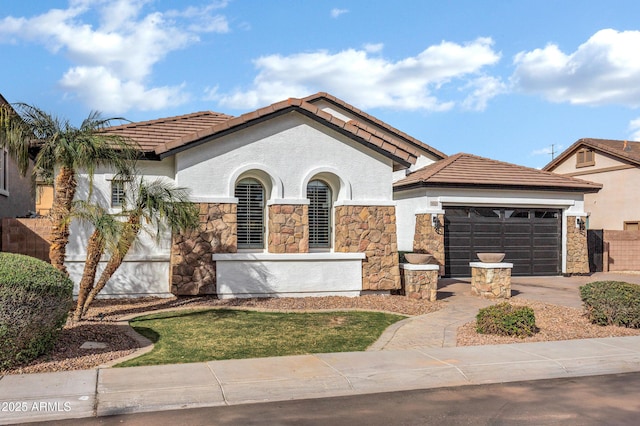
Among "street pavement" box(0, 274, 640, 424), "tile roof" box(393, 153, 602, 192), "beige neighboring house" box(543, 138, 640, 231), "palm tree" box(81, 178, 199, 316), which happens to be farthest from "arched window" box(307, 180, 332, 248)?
"beige neighboring house" box(543, 138, 640, 231)

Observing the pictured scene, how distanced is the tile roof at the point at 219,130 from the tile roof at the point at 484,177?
4847mm

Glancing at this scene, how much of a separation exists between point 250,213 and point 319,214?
→ 6.43ft

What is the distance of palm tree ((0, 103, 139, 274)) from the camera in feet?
36.9

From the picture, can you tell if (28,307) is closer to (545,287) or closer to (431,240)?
(431,240)

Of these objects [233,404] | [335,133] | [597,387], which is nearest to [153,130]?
[335,133]

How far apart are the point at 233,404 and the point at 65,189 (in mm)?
6523

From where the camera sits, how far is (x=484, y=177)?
2256 cm

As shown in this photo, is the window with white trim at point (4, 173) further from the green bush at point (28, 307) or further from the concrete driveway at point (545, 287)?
the concrete driveway at point (545, 287)

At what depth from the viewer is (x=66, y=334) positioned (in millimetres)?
10477

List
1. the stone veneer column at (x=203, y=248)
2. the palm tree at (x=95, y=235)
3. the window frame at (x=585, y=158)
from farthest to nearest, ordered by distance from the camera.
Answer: the window frame at (x=585, y=158) → the stone veneer column at (x=203, y=248) → the palm tree at (x=95, y=235)

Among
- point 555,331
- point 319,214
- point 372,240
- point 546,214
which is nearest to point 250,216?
point 319,214

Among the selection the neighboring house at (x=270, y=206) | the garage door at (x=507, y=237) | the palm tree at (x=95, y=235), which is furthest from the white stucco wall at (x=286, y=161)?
the garage door at (x=507, y=237)

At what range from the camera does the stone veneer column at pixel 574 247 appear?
76.9 feet

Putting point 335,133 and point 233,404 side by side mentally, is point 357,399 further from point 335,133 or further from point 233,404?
point 335,133
